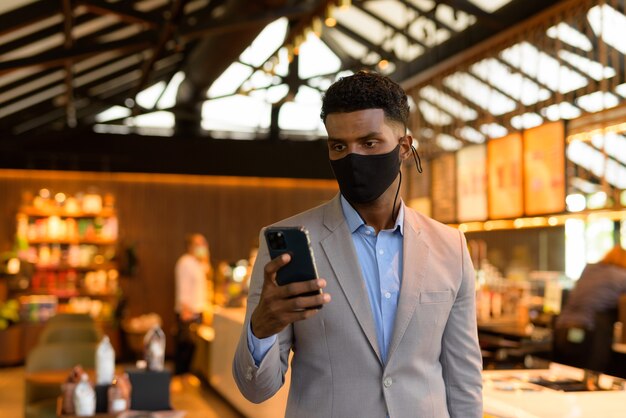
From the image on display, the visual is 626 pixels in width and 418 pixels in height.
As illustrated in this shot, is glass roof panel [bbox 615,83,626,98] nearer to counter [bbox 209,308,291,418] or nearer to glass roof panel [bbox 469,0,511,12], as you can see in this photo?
glass roof panel [bbox 469,0,511,12]

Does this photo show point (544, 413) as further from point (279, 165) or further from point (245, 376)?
point (279, 165)

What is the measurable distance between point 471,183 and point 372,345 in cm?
539

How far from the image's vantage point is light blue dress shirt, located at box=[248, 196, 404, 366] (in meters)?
1.93

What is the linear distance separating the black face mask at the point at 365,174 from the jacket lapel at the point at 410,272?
0.15 metres

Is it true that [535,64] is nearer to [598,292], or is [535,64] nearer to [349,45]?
[598,292]

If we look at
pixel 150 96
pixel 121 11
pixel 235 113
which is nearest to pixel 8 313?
pixel 150 96

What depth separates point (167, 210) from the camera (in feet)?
45.3

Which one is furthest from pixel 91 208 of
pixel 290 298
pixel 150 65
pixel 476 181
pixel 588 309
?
pixel 290 298

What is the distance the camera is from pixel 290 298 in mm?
1666

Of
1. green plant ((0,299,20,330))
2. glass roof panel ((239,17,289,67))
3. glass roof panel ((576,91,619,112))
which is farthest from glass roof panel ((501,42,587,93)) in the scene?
green plant ((0,299,20,330))

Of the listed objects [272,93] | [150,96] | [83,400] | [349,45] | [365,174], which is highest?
[349,45]

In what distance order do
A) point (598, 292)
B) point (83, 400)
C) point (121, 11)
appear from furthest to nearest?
point (121, 11) < point (598, 292) < point (83, 400)

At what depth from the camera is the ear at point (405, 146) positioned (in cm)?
199

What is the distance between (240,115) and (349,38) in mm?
2374
